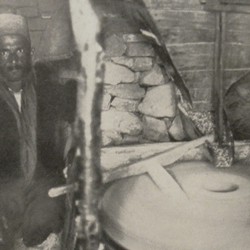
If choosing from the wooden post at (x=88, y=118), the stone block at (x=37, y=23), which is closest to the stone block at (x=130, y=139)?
the stone block at (x=37, y=23)

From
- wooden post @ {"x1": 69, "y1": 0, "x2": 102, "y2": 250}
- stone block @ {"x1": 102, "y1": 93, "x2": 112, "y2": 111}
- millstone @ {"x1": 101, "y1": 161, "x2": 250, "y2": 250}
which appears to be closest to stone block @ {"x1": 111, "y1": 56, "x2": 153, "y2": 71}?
stone block @ {"x1": 102, "y1": 93, "x2": 112, "y2": 111}

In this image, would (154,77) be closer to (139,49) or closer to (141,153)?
(139,49)

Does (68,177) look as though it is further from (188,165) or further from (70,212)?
(188,165)

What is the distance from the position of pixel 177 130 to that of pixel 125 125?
373mm

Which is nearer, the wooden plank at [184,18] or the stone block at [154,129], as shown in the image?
the wooden plank at [184,18]

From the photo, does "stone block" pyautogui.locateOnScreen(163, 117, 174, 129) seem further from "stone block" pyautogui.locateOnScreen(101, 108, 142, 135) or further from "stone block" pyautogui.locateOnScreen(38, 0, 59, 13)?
"stone block" pyautogui.locateOnScreen(38, 0, 59, 13)

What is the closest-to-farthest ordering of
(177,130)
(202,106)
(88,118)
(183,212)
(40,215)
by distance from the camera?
(88,118), (183,212), (202,106), (40,215), (177,130)

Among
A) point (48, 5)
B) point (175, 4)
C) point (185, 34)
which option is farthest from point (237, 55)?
point (48, 5)

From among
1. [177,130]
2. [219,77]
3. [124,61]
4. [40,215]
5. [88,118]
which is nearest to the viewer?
[88,118]

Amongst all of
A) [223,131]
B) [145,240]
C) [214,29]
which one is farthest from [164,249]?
[214,29]

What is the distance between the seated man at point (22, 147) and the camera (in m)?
2.60

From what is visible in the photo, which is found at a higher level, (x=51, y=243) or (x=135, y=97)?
(x=135, y=97)

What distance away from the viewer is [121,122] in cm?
303

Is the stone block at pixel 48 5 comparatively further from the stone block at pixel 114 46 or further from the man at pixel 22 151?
the stone block at pixel 114 46
